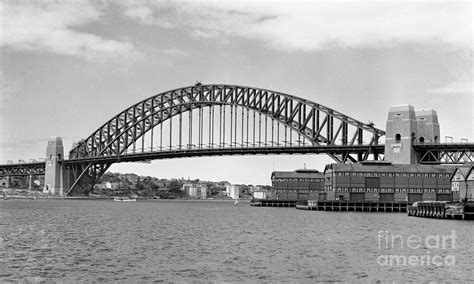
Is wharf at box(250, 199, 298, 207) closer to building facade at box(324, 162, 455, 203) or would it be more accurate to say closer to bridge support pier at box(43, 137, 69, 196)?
building facade at box(324, 162, 455, 203)

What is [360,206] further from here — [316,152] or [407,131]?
[316,152]

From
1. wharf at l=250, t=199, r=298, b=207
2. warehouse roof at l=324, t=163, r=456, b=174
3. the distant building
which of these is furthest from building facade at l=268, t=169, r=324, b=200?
the distant building

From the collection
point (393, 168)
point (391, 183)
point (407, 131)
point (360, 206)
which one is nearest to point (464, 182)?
point (391, 183)

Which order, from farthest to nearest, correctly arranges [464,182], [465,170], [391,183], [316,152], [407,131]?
[316,152] → [407,131] → [391,183] → [465,170] → [464,182]

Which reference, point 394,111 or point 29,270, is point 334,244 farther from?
point 394,111

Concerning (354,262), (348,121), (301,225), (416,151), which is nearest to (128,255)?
(354,262)
